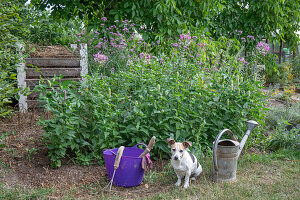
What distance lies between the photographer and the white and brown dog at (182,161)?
2.82 metres

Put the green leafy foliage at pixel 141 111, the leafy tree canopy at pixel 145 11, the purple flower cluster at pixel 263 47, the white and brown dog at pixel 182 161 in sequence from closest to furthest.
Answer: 1. the white and brown dog at pixel 182 161
2. the green leafy foliage at pixel 141 111
3. the purple flower cluster at pixel 263 47
4. the leafy tree canopy at pixel 145 11

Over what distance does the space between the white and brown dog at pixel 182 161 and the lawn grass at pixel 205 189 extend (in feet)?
0.42

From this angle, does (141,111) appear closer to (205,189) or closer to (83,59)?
(205,189)

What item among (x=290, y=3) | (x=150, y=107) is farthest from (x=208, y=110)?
(x=290, y=3)

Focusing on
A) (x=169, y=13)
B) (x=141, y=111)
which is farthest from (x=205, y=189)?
(x=169, y=13)

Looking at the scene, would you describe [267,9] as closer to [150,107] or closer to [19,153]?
[150,107]

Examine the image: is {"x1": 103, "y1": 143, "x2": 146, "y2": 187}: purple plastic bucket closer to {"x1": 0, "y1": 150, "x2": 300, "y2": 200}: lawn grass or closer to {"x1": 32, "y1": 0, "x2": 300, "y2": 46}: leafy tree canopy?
{"x1": 0, "y1": 150, "x2": 300, "y2": 200}: lawn grass

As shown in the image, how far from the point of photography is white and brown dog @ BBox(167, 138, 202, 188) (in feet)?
9.24

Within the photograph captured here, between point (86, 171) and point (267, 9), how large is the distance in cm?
763

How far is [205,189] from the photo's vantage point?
2.86 meters

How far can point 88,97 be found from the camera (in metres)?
3.43

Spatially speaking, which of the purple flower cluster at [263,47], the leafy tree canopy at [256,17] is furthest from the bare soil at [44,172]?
the leafy tree canopy at [256,17]

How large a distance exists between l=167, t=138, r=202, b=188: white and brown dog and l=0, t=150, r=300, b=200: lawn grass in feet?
0.42

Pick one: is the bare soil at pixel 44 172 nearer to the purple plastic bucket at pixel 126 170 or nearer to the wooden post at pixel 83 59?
the purple plastic bucket at pixel 126 170
